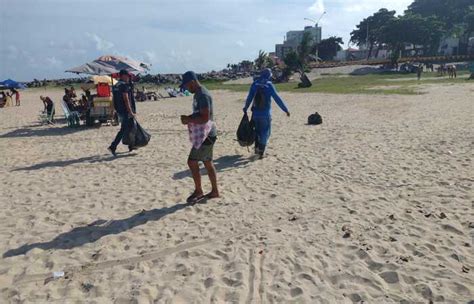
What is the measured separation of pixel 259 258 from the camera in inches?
169

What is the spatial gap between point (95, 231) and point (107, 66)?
10077mm

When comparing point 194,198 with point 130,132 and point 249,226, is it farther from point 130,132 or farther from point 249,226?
point 130,132

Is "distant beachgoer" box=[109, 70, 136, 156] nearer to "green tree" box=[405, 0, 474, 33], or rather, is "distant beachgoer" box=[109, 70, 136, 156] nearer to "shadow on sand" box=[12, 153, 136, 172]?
"shadow on sand" box=[12, 153, 136, 172]

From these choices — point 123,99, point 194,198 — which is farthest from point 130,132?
point 194,198

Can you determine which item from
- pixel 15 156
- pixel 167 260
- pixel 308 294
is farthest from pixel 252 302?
pixel 15 156

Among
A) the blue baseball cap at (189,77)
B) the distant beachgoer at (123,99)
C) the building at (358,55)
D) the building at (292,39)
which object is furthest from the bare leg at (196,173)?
the building at (292,39)

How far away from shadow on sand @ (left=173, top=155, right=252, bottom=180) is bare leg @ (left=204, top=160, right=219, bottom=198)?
55.0 inches

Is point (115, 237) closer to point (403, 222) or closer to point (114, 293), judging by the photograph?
point (114, 293)

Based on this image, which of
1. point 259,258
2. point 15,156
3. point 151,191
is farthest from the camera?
point 15,156

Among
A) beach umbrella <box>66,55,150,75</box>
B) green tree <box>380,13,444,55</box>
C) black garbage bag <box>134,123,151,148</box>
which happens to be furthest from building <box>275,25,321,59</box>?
black garbage bag <box>134,123,151,148</box>

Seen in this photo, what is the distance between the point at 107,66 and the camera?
555 inches

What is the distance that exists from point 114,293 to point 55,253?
1176mm

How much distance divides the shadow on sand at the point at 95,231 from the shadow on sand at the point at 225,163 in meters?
1.75

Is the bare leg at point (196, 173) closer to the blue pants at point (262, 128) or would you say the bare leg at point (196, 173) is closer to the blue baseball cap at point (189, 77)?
the blue baseball cap at point (189, 77)
